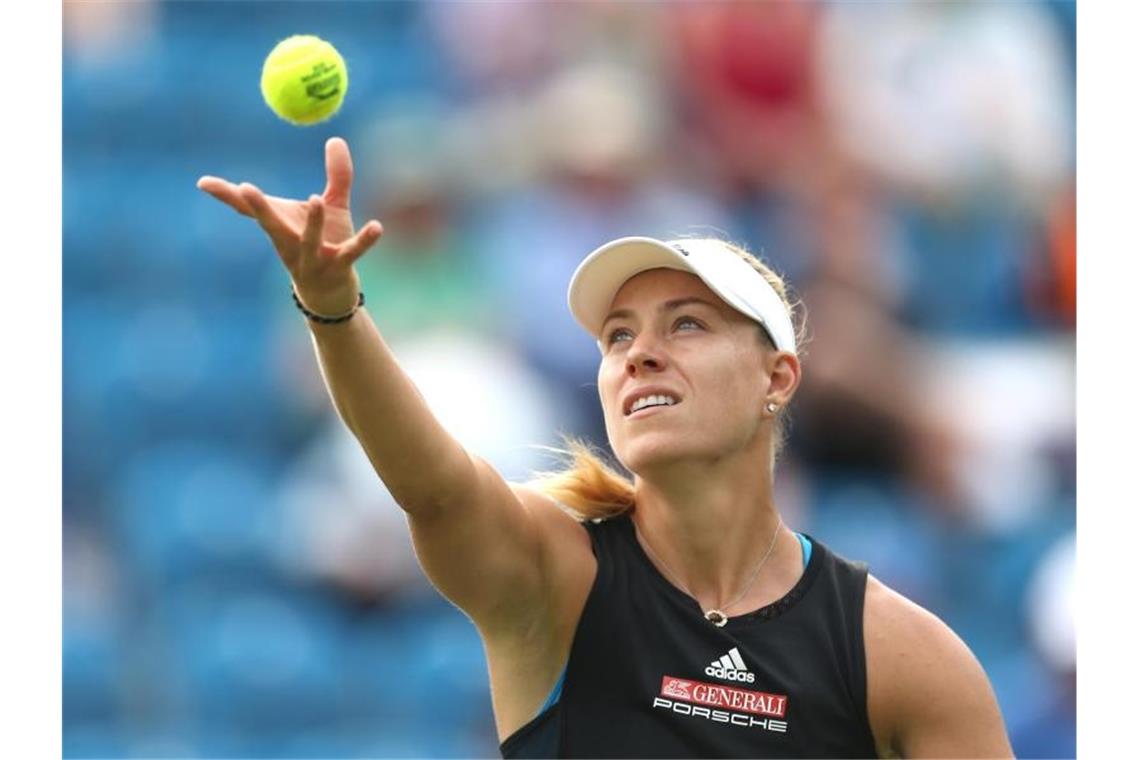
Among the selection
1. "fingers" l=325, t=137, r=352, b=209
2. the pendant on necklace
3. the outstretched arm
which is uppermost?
"fingers" l=325, t=137, r=352, b=209

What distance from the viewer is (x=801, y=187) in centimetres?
691

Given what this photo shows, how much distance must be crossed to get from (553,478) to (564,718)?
1.69 feet

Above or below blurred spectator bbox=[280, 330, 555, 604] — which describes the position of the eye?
below

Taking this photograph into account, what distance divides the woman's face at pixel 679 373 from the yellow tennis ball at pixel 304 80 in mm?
679

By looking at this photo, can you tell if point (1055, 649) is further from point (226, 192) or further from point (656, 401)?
point (226, 192)

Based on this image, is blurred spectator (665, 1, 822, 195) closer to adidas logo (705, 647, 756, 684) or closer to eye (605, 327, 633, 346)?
eye (605, 327, 633, 346)

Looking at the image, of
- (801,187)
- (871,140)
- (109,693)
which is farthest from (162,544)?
(871,140)

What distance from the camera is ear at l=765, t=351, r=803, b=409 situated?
3.18 metres

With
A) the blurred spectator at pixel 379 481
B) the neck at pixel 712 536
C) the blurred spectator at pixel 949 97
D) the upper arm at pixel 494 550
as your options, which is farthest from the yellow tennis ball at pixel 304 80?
the blurred spectator at pixel 949 97

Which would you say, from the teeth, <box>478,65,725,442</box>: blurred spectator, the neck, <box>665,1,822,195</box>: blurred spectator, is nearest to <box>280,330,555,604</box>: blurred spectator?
<box>478,65,725,442</box>: blurred spectator

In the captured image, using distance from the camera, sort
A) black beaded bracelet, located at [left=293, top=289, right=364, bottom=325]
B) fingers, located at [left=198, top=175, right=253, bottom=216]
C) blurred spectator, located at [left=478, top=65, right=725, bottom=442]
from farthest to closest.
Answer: blurred spectator, located at [left=478, top=65, right=725, bottom=442] → black beaded bracelet, located at [left=293, top=289, right=364, bottom=325] → fingers, located at [left=198, top=175, right=253, bottom=216]

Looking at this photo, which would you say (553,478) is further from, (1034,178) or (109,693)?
(1034,178)

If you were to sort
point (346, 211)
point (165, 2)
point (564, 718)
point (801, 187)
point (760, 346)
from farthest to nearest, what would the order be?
point (165, 2)
point (801, 187)
point (760, 346)
point (564, 718)
point (346, 211)

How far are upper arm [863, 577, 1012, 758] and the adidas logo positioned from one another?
9.1 inches
